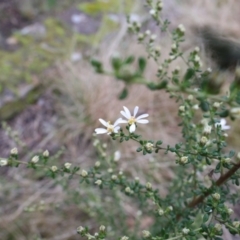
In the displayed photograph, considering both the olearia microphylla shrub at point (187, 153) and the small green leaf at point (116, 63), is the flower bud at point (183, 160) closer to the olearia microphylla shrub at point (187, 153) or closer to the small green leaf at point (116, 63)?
the olearia microphylla shrub at point (187, 153)

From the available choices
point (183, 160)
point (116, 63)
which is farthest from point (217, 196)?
point (116, 63)

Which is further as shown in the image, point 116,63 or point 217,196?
point 217,196

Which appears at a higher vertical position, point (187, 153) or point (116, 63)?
point (116, 63)

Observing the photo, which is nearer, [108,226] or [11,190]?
[108,226]

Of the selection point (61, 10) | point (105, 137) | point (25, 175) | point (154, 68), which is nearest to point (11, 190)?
point (25, 175)

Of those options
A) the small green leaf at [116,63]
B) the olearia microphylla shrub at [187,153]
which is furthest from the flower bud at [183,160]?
the small green leaf at [116,63]

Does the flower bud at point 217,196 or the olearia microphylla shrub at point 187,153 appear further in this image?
the flower bud at point 217,196

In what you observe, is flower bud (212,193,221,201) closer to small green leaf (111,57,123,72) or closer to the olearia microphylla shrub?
the olearia microphylla shrub

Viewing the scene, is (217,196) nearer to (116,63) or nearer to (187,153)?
(187,153)

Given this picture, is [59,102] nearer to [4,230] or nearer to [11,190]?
[11,190]

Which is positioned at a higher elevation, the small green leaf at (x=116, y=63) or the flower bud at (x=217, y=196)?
the small green leaf at (x=116, y=63)

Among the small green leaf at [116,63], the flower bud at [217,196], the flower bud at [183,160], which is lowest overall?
the flower bud at [217,196]
